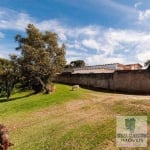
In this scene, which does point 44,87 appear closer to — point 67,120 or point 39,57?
point 39,57

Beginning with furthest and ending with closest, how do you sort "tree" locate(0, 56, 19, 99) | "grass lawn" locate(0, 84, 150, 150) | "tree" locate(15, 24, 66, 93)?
1. "tree" locate(0, 56, 19, 99)
2. "tree" locate(15, 24, 66, 93)
3. "grass lawn" locate(0, 84, 150, 150)

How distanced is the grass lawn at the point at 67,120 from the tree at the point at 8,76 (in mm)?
5788

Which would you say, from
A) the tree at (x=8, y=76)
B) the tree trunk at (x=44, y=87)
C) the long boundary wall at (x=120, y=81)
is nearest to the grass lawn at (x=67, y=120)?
the tree trunk at (x=44, y=87)

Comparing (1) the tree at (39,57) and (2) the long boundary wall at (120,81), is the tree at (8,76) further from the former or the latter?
(2) the long boundary wall at (120,81)

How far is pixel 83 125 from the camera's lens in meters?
14.0

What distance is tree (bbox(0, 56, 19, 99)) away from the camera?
2820cm

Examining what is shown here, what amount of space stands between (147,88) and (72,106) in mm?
7942

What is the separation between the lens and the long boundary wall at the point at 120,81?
24156mm

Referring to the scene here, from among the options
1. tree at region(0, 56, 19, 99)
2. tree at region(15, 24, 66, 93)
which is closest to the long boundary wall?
tree at region(15, 24, 66, 93)

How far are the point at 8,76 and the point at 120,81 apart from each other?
40.4 ft

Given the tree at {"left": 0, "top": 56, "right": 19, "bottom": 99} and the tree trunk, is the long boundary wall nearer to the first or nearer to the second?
the tree trunk

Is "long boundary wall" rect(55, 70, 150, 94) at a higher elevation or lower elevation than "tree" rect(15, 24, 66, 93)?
lower

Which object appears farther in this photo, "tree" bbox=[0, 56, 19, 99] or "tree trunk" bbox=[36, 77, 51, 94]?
"tree" bbox=[0, 56, 19, 99]

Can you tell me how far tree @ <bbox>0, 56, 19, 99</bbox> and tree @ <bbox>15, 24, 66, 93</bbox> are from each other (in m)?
1.05
